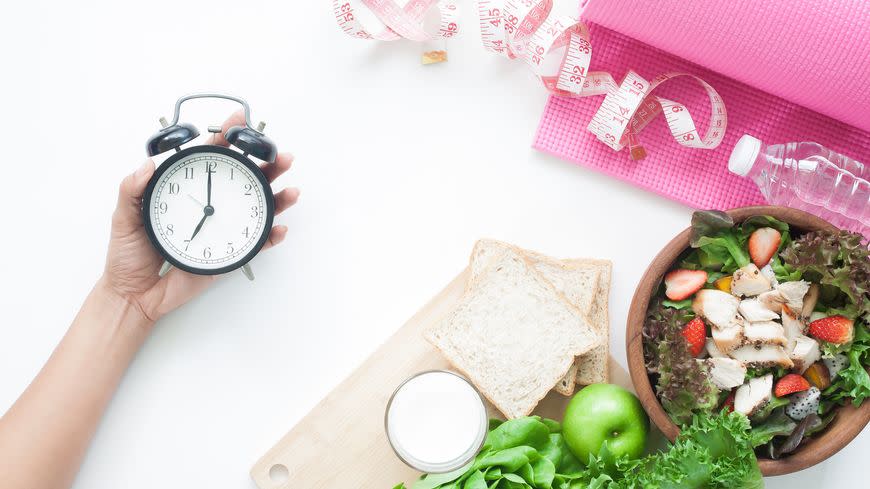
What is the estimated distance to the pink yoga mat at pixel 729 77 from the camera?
5.65ft

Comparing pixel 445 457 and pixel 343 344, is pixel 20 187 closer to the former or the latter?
pixel 343 344

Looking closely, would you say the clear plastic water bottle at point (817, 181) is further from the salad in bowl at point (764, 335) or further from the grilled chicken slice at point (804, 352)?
the grilled chicken slice at point (804, 352)

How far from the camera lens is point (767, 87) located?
1.87 meters

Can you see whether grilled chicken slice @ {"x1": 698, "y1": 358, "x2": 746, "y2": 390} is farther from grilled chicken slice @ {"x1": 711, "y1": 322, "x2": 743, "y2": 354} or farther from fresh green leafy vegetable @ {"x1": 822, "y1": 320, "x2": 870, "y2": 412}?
fresh green leafy vegetable @ {"x1": 822, "y1": 320, "x2": 870, "y2": 412}

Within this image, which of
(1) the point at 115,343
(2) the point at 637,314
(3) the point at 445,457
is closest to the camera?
(2) the point at 637,314

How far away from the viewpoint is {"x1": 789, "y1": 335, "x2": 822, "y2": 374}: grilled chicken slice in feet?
5.53

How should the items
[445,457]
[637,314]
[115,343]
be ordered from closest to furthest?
1. [637,314]
2. [445,457]
3. [115,343]

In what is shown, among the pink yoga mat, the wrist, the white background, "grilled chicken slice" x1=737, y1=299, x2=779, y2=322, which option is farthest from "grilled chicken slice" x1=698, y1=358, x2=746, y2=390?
the wrist

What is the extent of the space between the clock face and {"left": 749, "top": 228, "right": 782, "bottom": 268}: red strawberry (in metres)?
1.11

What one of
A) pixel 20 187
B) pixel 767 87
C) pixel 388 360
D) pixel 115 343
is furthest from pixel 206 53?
pixel 767 87

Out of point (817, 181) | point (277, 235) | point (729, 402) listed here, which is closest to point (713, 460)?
point (729, 402)

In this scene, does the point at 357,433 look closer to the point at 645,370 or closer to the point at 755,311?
the point at 645,370

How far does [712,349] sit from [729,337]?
0.22 feet

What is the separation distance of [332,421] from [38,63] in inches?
49.3
